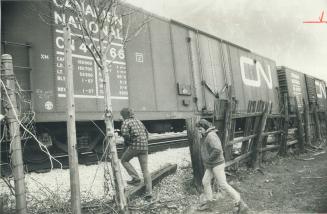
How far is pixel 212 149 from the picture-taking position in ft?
16.8

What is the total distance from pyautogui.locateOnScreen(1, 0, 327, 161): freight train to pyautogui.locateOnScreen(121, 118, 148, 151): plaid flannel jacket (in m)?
1.16

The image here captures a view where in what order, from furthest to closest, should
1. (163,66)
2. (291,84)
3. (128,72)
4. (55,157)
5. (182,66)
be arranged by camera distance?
1. (291,84)
2. (182,66)
3. (163,66)
4. (128,72)
5. (55,157)

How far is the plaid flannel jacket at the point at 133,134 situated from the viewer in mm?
5383

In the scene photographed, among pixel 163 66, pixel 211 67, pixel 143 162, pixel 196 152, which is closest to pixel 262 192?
pixel 196 152

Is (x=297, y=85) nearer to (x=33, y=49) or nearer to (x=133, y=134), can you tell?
(x=133, y=134)

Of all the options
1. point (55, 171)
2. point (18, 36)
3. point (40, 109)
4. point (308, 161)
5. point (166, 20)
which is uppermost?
point (166, 20)

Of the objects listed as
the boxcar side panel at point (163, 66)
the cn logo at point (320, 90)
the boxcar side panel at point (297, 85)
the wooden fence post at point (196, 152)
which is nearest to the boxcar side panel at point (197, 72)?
the boxcar side panel at point (163, 66)

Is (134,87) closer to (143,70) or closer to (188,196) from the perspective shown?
(143,70)

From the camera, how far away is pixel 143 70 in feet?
27.0

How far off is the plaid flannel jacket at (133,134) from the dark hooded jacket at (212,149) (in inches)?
39.9

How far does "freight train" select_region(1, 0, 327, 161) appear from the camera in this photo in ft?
20.1

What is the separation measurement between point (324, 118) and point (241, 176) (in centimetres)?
999

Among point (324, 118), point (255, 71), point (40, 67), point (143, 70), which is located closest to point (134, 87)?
point (143, 70)

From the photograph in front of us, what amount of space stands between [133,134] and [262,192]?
273 cm
